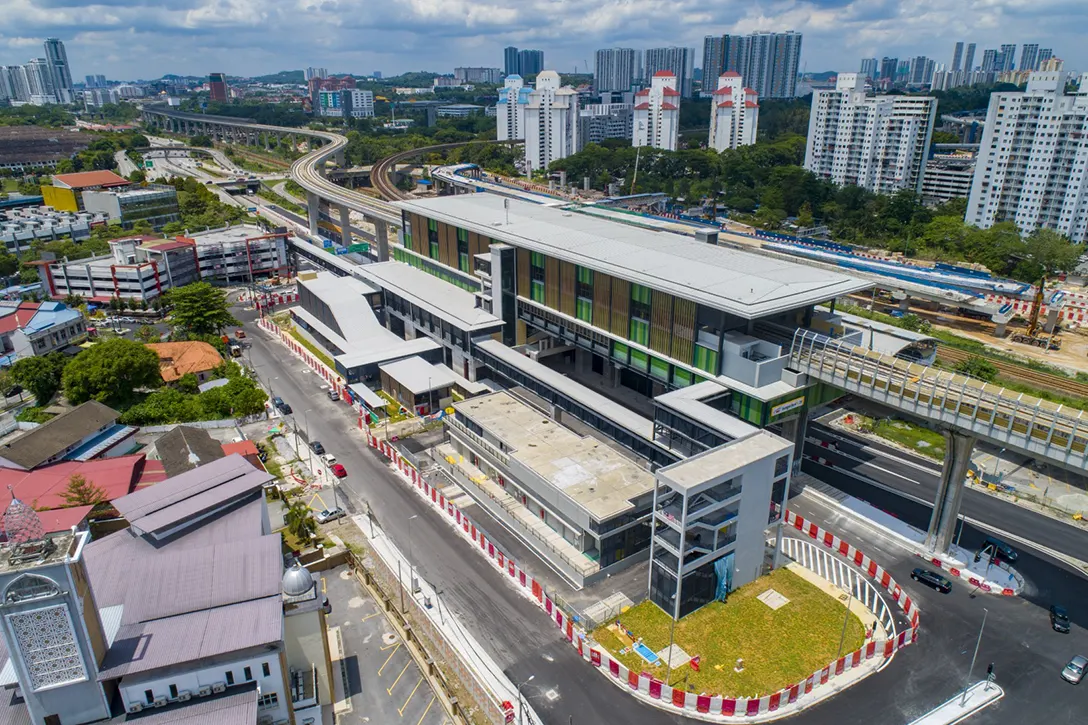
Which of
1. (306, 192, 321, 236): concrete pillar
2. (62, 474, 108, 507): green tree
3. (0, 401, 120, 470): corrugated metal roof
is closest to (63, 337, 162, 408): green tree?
(0, 401, 120, 470): corrugated metal roof

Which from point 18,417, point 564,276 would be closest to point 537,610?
point 564,276

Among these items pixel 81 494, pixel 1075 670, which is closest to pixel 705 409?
pixel 1075 670

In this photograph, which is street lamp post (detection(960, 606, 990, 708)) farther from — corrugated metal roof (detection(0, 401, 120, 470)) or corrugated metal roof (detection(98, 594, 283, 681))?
corrugated metal roof (detection(0, 401, 120, 470))

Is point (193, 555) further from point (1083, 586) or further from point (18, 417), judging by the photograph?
point (1083, 586)

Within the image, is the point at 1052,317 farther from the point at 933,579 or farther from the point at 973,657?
the point at 973,657

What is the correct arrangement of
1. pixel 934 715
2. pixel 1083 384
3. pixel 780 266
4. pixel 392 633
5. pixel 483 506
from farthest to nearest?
pixel 1083 384, pixel 780 266, pixel 483 506, pixel 392 633, pixel 934 715
